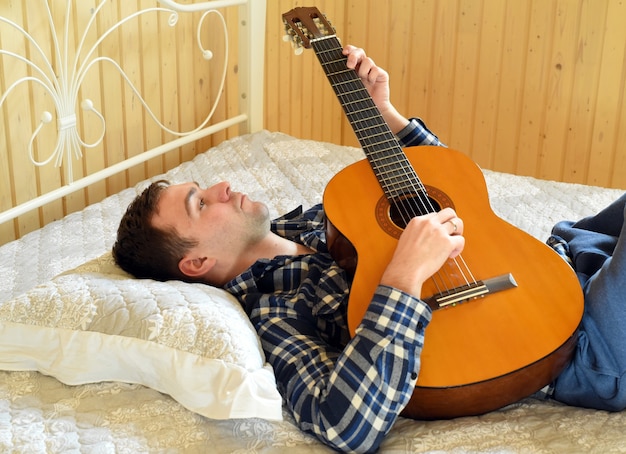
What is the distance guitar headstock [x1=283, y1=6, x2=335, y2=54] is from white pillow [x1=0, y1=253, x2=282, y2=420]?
2.14ft

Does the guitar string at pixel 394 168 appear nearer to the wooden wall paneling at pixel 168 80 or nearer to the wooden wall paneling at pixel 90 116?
the wooden wall paneling at pixel 90 116

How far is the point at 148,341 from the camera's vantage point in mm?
1318

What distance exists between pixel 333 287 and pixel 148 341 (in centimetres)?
31

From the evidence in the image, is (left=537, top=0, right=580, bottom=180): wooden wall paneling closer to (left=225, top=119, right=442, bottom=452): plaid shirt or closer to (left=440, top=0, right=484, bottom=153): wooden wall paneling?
(left=440, top=0, right=484, bottom=153): wooden wall paneling

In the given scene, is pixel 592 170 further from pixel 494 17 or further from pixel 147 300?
pixel 147 300

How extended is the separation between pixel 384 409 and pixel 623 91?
2.05 meters

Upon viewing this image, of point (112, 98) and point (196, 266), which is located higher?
point (112, 98)

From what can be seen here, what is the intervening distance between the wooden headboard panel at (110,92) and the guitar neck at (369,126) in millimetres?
683

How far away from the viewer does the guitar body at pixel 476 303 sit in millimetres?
1233

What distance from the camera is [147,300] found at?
54.4 inches

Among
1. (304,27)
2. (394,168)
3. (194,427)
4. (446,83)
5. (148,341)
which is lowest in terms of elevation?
(194,427)

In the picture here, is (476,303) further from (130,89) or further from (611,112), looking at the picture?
(611,112)

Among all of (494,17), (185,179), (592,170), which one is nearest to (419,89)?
(494,17)

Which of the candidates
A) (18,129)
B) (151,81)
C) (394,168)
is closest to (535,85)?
(151,81)
